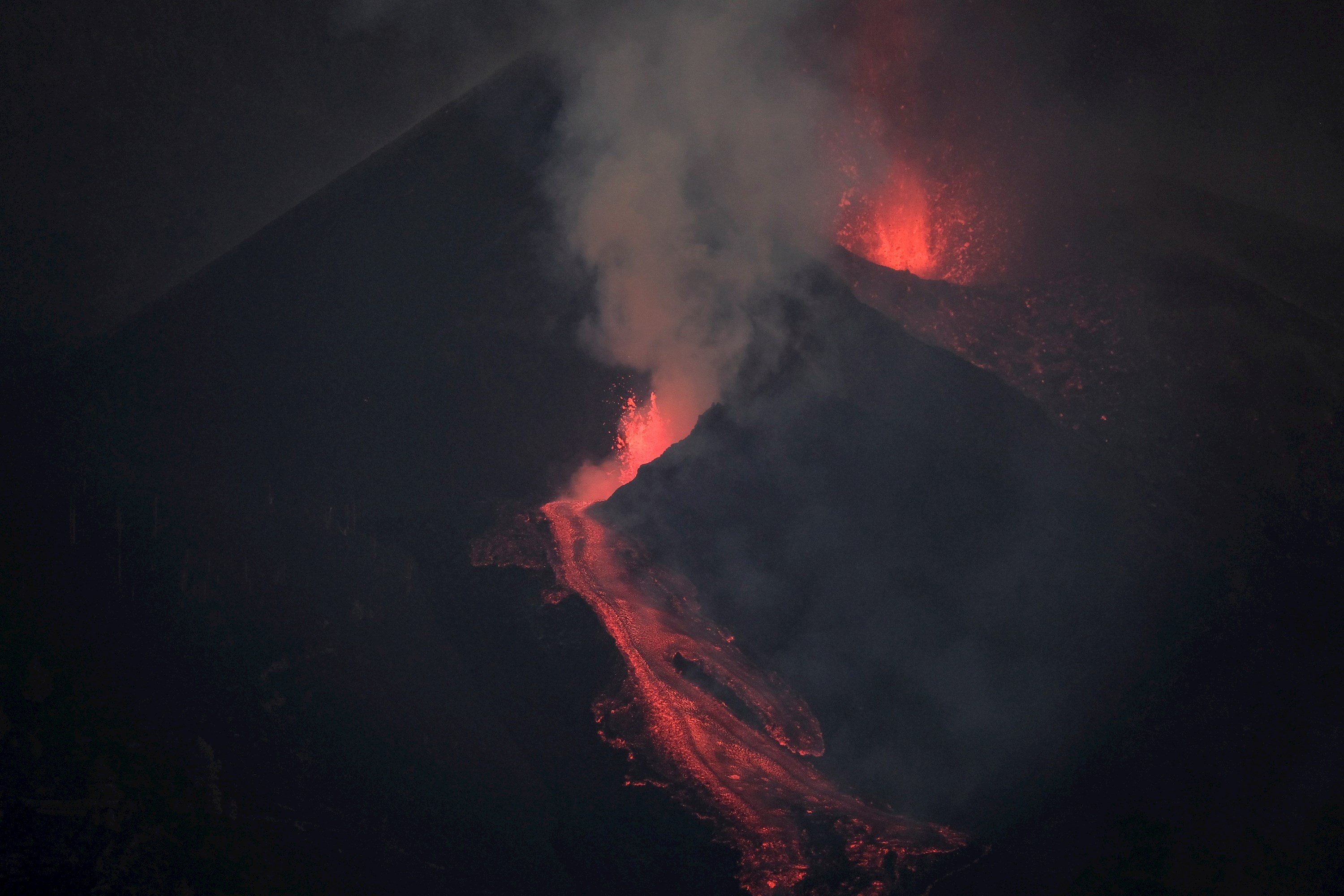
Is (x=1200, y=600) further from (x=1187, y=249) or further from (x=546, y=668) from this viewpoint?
(x=546, y=668)

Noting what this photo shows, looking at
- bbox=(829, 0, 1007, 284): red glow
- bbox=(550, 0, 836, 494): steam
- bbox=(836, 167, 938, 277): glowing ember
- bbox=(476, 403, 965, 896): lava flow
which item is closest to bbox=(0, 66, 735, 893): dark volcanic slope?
bbox=(476, 403, 965, 896): lava flow

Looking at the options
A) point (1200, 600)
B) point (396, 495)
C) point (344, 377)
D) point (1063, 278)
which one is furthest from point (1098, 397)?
point (344, 377)

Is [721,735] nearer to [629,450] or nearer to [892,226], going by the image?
[629,450]

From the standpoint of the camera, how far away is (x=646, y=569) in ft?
13.4

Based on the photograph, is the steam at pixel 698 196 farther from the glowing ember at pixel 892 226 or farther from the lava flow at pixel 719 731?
the lava flow at pixel 719 731

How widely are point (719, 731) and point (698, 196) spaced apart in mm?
3259

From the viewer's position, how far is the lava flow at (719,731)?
3096mm

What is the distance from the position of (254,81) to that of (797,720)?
5235mm

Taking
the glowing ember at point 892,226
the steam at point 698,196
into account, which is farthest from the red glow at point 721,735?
the glowing ember at point 892,226

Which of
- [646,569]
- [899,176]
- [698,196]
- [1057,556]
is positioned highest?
[698,196]

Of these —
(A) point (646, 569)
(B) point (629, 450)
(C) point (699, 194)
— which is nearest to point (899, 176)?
(C) point (699, 194)

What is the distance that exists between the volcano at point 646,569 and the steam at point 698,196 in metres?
0.23

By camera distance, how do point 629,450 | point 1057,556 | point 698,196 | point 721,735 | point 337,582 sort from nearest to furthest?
point 721,735 < point 337,582 < point 1057,556 < point 629,450 < point 698,196

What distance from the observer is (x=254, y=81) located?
465cm
